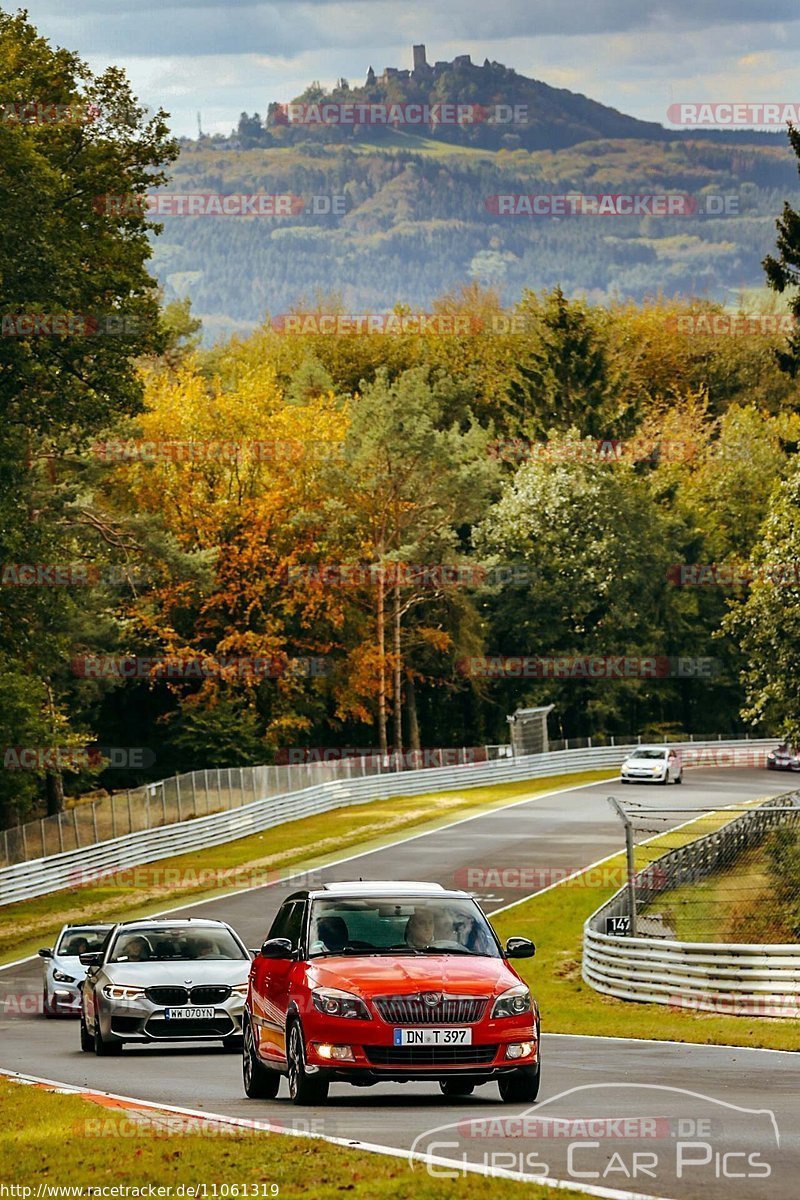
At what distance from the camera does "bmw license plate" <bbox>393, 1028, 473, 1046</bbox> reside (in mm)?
13352

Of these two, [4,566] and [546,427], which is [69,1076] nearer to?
[4,566]

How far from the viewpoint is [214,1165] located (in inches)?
416

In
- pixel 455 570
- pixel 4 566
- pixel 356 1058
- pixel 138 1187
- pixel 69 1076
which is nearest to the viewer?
pixel 138 1187

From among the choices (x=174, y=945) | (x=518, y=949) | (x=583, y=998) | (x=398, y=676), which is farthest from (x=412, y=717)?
(x=518, y=949)

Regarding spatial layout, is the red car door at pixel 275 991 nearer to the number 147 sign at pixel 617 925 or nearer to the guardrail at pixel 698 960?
the guardrail at pixel 698 960

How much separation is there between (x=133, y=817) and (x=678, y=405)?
6390 cm

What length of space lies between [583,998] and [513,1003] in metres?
16.6

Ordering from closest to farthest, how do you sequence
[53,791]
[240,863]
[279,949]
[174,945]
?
[279,949] → [174,945] → [240,863] → [53,791]

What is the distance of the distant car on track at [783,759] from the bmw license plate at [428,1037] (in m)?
69.1

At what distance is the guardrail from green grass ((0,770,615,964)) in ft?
49.1

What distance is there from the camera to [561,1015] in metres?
27.0

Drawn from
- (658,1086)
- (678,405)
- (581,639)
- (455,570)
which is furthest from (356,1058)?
(678,405)

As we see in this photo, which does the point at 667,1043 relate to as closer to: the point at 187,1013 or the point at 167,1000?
the point at 187,1013

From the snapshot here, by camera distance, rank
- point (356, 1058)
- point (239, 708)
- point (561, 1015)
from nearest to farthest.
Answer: point (356, 1058)
point (561, 1015)
point (239, 708)
